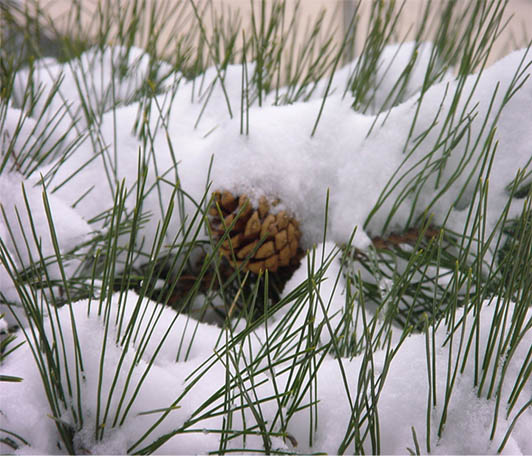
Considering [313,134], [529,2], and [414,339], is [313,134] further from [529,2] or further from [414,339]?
[529,2]

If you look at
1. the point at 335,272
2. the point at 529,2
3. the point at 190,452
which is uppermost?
the point at 529,2

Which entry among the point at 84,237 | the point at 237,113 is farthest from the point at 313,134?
the point at 84,237

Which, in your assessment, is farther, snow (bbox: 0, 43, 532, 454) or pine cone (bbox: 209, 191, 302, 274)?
pine cone (bbox: 209, 191, 302, 274)

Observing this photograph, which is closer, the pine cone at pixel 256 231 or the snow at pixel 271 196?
the snow at pixel 271 196
